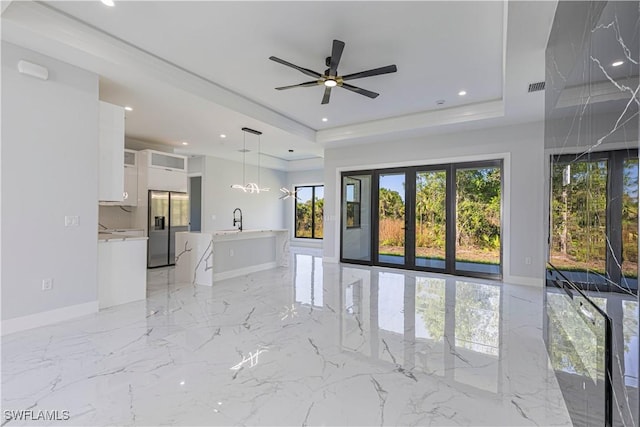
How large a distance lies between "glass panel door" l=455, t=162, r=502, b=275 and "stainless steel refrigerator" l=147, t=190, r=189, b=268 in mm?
6177

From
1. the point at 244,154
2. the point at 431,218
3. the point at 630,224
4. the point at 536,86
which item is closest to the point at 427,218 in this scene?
the point at 431,218

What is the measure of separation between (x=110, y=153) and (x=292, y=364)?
3.57 meters

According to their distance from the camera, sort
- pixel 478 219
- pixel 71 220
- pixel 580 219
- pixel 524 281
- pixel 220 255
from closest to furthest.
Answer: pixel 580 219, pixel 71 220, pixel 524 281, pixel 220 255, pixel 478 219

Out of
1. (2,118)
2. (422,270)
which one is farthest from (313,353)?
(422,270)

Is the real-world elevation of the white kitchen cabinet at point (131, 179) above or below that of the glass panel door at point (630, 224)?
above

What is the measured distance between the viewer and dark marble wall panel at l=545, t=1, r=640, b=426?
1.22 metres

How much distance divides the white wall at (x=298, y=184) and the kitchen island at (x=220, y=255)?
433 cm

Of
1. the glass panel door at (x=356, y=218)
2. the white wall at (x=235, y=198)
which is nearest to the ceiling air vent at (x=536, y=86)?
the glass panel door at (x=356, y=218)

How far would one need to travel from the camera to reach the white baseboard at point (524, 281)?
5.38 meters

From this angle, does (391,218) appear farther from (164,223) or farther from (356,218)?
(164,223)

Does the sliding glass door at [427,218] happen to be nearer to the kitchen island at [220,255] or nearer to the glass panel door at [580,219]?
the kitchen island at [220,255]

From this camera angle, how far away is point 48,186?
338 cm

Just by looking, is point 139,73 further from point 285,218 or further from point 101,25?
point 285,218

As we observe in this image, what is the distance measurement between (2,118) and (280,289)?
3847mm
